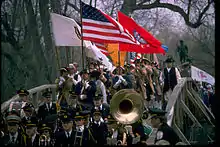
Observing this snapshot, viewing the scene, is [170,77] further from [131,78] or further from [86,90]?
[86,90]

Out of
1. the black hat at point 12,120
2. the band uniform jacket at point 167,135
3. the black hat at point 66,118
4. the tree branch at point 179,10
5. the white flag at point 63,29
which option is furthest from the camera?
the tree branch at point 179,10

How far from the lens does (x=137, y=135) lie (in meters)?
8.41

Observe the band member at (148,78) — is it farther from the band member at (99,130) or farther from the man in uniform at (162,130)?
the man in uniform at (162,130)

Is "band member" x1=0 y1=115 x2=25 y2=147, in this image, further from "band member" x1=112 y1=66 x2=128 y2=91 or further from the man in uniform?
"band member" x1=112 y1=66 x2=128 y2=91

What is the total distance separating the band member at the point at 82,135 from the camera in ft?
24.1

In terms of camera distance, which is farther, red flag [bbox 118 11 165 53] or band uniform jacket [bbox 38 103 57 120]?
red flag [bbox 118 11 165 53]

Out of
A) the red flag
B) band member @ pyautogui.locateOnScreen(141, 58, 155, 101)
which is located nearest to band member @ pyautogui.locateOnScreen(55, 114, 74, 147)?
the red flag

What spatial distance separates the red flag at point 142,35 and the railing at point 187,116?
115 cm

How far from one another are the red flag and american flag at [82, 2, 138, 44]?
1.08 m

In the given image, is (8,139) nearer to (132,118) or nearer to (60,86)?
(132,118)

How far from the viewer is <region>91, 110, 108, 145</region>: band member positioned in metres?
7.60

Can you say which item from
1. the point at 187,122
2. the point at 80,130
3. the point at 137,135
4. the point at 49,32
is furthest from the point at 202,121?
the point at 49,32

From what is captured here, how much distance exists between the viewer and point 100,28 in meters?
10.5

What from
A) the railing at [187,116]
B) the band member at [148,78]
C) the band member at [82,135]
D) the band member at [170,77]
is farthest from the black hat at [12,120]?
the band member at [148,78]
